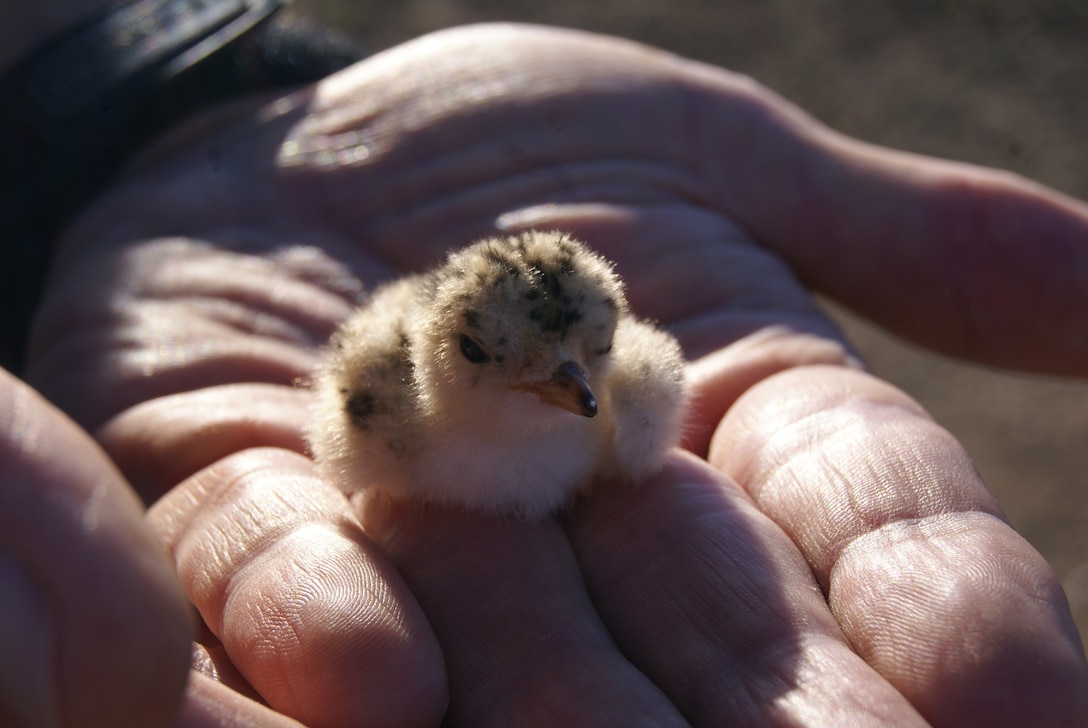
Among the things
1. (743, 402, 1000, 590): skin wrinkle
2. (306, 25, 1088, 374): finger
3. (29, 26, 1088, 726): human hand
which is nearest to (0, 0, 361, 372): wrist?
(29, 26, 1088, 726): human hand

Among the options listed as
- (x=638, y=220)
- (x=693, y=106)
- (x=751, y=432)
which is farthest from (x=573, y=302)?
(x=693, y=106)

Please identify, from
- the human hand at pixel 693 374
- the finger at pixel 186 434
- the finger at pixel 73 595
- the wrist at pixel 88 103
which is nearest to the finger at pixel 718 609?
the human hand at pixel 693 374

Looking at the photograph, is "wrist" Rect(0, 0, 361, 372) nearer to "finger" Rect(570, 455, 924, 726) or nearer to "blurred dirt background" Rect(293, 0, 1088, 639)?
"finger" Rect(570, 455, 924, 726)

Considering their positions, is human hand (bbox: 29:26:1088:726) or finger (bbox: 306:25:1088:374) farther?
finger (bbox: 306:25:1088:374)

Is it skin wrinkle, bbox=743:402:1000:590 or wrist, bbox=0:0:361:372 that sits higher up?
wrist, bbox=0:0:361:372

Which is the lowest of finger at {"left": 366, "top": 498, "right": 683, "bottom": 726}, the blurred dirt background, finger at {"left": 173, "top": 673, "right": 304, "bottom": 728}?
the blurred dirt background

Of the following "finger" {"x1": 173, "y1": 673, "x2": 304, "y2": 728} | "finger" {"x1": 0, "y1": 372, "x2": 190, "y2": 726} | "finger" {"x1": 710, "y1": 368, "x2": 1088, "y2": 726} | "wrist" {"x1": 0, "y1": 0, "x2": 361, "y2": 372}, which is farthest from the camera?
"wrist" {"x1": 0, "y1": 0, "x2": 361, "y2": 372}

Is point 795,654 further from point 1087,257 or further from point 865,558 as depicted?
point 1087,257
